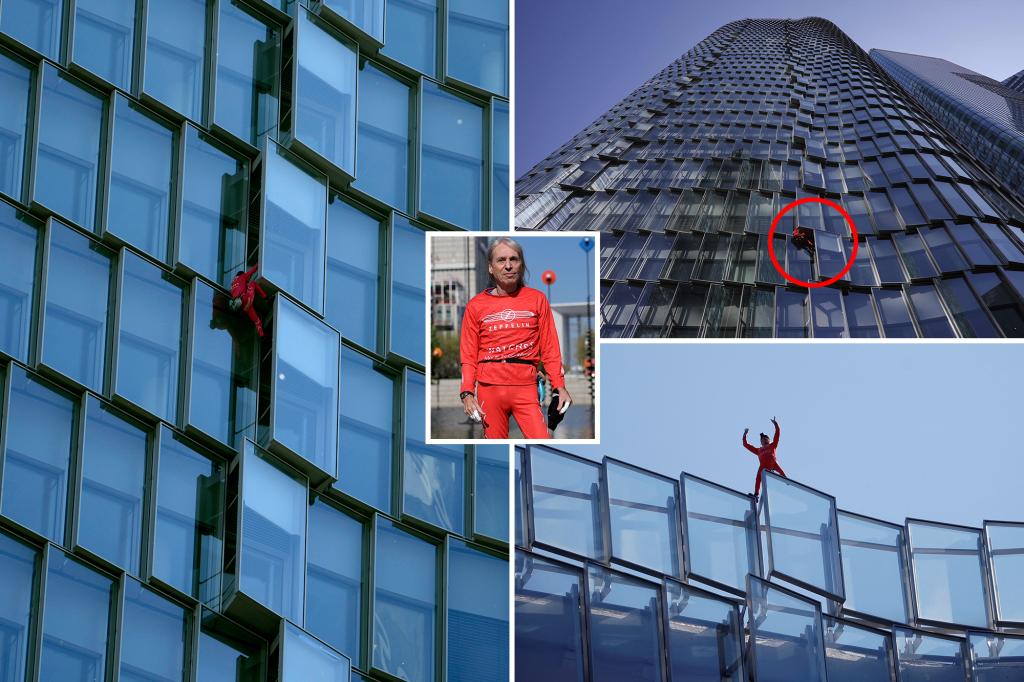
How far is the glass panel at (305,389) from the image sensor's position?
17.1 meters

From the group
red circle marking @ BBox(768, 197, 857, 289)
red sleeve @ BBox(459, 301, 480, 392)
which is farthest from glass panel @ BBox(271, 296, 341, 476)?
red circle marking @ BBox(768, 197, 857, 289)

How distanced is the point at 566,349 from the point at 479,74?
420 cm

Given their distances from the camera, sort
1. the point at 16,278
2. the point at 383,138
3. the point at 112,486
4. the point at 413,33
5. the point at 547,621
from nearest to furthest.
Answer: the point at 112,486, the point at 16,278, the point at 547,621, the point at 383,138, the point at 413,33

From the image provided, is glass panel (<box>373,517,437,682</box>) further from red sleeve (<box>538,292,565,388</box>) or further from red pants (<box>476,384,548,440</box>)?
red sleeve (<box>538,292,565,388</box>)

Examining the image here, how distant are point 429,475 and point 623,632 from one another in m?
3.07

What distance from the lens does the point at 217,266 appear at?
17.7 meters

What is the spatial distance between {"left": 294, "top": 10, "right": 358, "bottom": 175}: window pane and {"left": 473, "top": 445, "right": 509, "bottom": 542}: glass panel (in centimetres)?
382

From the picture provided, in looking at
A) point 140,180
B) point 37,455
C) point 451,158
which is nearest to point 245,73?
point 140,180

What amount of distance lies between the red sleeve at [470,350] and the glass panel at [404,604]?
1934 mm

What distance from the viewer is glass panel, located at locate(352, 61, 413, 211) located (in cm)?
1909

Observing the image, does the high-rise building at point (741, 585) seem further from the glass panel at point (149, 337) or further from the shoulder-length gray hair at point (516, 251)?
the glass panel at point (149, 337)

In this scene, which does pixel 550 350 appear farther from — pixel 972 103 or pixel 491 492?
pixel 972 103

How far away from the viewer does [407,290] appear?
18766 mm

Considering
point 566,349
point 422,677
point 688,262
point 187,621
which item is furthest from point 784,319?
point 187,621
